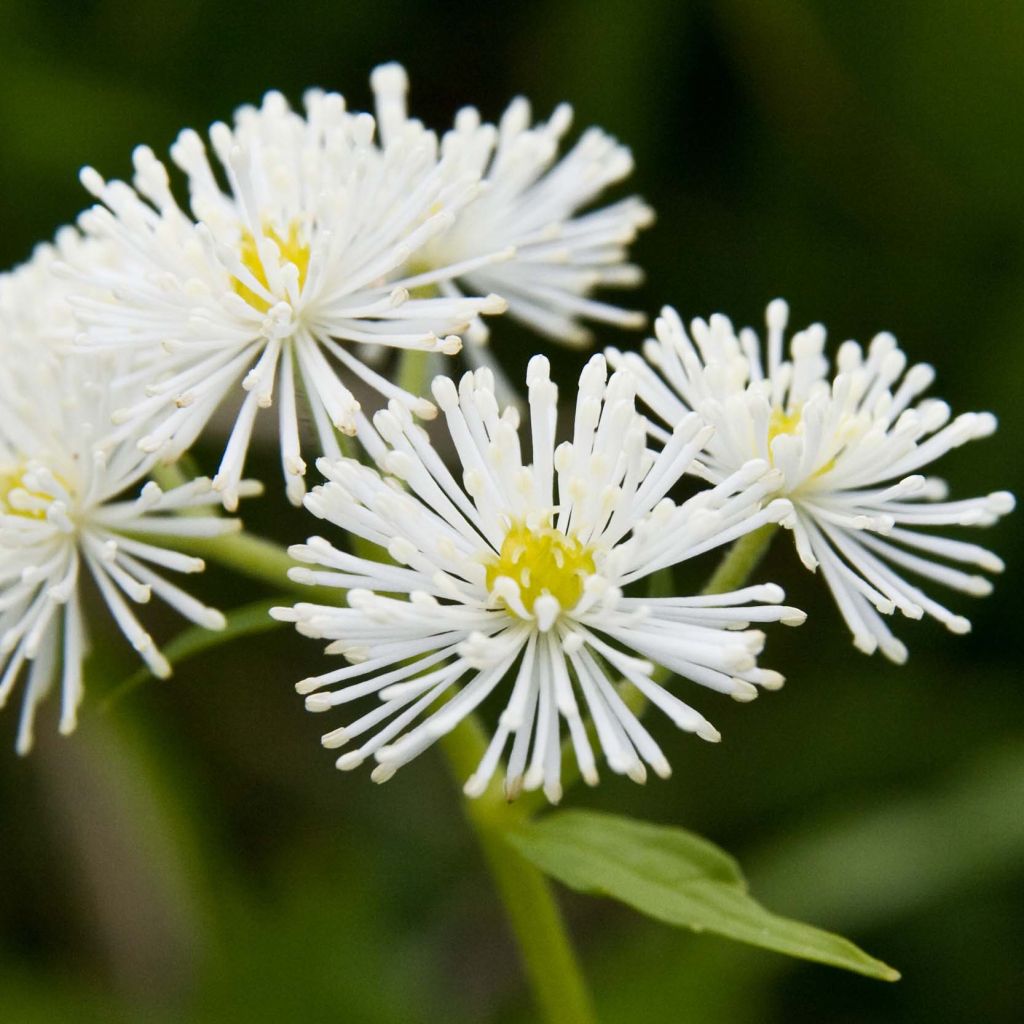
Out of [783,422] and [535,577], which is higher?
[783,422]

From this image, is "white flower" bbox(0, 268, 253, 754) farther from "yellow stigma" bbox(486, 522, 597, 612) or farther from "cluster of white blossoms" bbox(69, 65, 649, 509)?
"yellow stigma" bbox(486, 522, 597, 612)

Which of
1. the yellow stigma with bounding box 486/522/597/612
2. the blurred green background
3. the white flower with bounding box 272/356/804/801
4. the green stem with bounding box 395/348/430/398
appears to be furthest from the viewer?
the blurred green background

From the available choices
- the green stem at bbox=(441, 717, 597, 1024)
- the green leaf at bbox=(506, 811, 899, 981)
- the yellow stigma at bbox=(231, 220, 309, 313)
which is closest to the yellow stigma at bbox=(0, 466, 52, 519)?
the yellow stigma at bbox=(231, 220, 309, 313)

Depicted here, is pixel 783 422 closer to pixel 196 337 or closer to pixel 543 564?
pixel 543 564

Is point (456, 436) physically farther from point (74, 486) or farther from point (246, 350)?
point (74, 486)

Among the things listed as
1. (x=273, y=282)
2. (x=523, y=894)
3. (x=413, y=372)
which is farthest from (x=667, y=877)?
(x=273, y=282)
